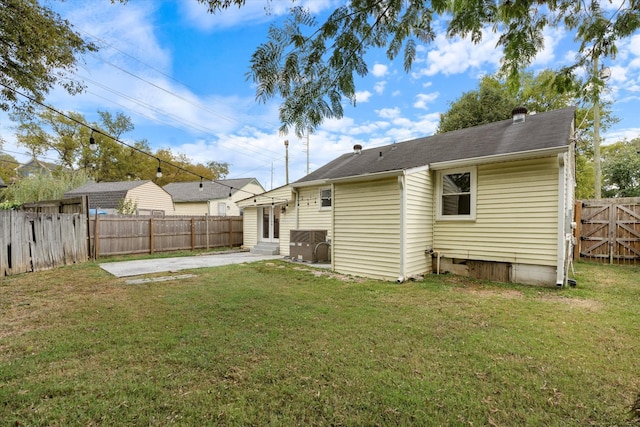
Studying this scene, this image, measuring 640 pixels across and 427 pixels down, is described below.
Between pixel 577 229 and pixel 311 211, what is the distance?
9141 mm

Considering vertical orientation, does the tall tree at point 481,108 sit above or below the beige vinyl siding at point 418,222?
above

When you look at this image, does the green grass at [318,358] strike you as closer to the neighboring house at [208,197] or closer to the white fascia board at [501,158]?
the white fascia board at [501,158]

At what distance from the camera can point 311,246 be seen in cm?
993

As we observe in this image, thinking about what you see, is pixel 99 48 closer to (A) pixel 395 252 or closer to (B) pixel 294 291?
(B) pixel 294 291

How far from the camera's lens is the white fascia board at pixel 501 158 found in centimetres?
585

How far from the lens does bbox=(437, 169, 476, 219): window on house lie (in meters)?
7.13

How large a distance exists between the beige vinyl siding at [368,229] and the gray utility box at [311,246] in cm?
182

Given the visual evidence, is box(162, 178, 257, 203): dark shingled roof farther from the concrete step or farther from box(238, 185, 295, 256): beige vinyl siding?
the concrete step

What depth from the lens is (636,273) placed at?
24.0ft

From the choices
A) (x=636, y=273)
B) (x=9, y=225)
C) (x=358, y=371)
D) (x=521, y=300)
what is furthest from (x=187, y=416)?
(x=636, y=273)

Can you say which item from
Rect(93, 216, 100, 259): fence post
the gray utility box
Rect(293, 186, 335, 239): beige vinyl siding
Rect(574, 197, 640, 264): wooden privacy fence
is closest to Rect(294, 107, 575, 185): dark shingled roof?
Rect(293, 186, 335, 239): beige vinyl siding

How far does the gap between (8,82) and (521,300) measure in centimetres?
1134

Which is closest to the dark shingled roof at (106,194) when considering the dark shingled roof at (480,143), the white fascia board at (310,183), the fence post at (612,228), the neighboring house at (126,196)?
the neighboring house at (126,196)

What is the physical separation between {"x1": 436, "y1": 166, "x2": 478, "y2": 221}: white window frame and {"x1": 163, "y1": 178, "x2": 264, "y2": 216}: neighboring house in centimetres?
1784
